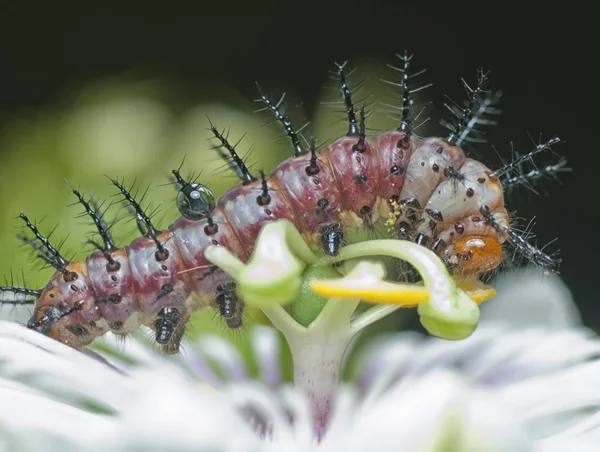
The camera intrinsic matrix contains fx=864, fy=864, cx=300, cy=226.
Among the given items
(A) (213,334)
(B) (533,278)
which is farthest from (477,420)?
(A) (213,334)

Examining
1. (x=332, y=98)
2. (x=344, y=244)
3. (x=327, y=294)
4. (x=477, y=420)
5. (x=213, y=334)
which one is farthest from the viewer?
(x=332, y=98)

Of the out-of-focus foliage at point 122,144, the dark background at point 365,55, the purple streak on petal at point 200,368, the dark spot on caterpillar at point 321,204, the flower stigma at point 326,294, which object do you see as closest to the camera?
the flower stigma at point 326,294

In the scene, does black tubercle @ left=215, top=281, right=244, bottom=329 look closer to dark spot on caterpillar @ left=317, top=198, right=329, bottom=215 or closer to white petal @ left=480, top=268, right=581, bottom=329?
dark spot on caterpillar @ left=317, top=198, right=329, bottom=215

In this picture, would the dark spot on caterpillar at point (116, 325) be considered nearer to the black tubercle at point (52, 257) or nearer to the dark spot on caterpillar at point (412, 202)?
the black tubercle at point (52, 257)

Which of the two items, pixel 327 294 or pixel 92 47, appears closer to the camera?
pixel 327 294

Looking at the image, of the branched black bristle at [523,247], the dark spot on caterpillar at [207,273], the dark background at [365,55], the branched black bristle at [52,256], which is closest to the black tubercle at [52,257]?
the branched black bristle at [52,256]

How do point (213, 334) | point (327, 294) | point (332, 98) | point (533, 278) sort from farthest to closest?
point (332, 98), point (213, 334), point (533, 278), point (327, 294)

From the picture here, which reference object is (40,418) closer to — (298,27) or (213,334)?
(213,334)
